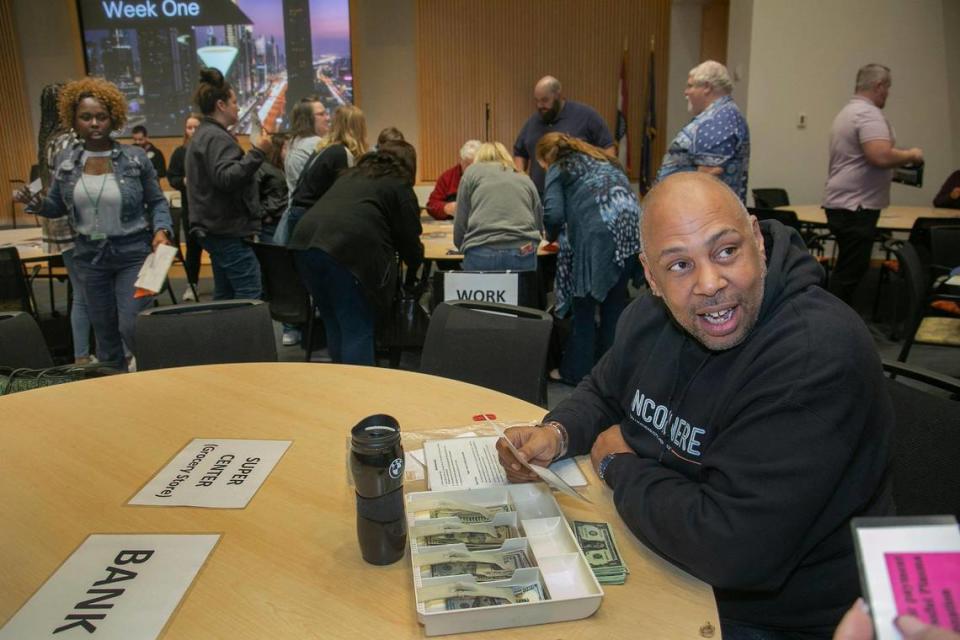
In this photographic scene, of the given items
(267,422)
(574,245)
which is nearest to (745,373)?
(267,422)

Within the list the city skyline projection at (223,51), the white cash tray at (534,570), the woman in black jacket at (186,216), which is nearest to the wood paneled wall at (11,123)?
the city skyline projection at (223,51)

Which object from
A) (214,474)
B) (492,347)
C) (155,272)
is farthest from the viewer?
(155,272)

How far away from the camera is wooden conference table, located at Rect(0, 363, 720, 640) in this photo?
37.7 inches

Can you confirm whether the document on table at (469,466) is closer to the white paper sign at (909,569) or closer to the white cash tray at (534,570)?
the white cash tray at (534,570)

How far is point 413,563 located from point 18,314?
1.92m

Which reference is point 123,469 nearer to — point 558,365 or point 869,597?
point 869,597

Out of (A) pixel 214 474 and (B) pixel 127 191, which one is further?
(B) pixel 127 191

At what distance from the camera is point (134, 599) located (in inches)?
39.1

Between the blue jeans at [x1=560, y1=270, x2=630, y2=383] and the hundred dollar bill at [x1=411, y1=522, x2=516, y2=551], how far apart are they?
2.67 m

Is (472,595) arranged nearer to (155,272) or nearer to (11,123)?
(155,272)

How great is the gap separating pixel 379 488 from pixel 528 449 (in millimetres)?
391

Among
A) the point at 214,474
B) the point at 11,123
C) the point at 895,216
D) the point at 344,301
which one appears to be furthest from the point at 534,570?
the point at 11,123

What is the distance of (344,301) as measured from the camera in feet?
10.9

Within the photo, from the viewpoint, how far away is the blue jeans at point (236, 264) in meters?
4.09
